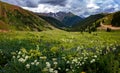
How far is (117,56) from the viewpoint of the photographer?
11.4 meters

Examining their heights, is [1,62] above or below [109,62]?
below

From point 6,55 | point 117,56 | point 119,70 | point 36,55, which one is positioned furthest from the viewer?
point 6,55

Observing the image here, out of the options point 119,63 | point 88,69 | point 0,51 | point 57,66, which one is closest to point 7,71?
point 57,66

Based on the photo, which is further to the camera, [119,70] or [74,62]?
[74,62]

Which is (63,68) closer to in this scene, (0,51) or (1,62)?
(1,62)

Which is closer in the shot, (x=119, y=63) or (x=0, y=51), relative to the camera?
(x=119, y=63)

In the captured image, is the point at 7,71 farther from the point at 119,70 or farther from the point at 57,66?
the point at 119,70

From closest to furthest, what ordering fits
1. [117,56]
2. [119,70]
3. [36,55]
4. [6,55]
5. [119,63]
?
1. [119,70]
2. [119,63]
3. [117,56]
4. [36,55]
5. [6,55]

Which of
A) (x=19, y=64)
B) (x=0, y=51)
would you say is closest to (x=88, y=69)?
(x=19, y=64)

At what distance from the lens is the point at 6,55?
1672cm

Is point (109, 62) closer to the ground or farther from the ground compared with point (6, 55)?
farther from the ground

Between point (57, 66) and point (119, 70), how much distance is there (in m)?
2.51

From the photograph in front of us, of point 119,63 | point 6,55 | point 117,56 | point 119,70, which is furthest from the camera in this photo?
point 6,55

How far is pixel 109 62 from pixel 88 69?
2.26 ft
